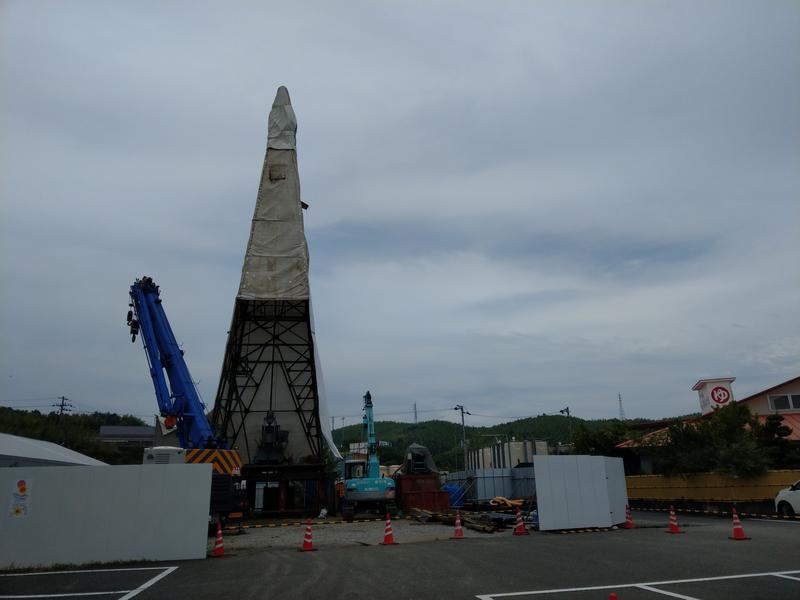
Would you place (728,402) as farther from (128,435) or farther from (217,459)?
(128,435)

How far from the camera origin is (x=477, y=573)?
10047 mm

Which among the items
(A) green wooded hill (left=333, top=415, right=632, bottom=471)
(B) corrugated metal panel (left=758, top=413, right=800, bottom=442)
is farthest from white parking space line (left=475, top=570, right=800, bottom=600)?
(A) green wooded hill (left=333, top=415, right=632, bottom=471)

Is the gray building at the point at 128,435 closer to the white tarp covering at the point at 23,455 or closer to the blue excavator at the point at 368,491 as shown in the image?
the white tarp covering at the point at 23,455

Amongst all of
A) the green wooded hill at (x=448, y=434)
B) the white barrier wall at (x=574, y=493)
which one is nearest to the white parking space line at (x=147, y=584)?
the white barrier wall at (x=574, y=493)

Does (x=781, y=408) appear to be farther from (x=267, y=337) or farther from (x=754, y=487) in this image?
(x=267, y=337)

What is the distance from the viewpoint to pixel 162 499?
13.1m

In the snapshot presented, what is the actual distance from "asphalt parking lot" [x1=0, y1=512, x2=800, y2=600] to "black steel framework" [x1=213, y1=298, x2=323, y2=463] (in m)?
13.1

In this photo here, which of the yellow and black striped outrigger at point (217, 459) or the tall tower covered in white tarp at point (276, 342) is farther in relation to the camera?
the tall tower covered in white tarp at point (276, 342)

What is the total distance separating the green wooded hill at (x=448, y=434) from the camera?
3873 inches

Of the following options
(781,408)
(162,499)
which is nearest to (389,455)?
(781,408)

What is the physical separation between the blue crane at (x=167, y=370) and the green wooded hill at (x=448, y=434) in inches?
2234

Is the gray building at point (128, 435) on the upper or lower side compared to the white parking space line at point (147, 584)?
upper

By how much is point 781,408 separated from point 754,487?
43.2 ft

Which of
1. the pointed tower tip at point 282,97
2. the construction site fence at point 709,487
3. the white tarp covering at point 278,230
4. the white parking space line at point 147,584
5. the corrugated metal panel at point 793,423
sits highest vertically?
the pointed tower tip at point 282,97
